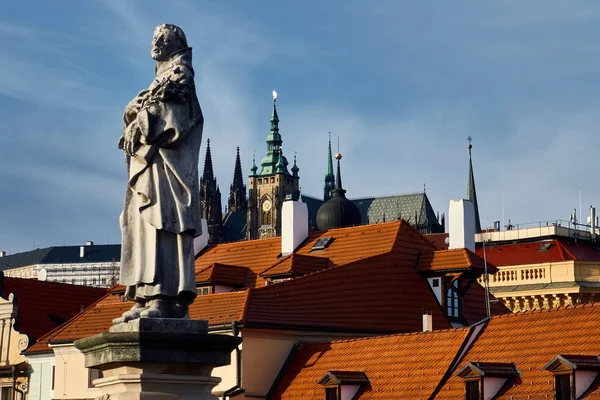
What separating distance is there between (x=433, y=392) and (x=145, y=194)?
2378 cm

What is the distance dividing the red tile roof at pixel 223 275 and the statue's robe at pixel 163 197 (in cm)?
3689

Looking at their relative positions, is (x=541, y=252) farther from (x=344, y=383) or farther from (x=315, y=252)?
(x=344, y=383)

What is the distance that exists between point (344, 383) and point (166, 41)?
25.5 meters

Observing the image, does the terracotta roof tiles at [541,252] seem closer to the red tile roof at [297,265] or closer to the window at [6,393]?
the red tile roof at [297,265]

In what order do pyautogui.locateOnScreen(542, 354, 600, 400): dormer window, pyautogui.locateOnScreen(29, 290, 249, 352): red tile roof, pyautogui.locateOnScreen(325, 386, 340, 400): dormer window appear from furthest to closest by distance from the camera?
1. pyautogui.locateOnScreen(29, 290, 249, 352): red tile roof
2. pyautogui.locateOnScreen(325, 386, 340, 400): dormer window
3. pyautogui.locateOnScreen(542, 354, 600, 400): dormer window

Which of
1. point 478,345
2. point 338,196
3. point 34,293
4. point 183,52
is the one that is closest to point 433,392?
point 478,345

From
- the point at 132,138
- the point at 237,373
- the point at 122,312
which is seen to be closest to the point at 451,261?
the point at 237,373

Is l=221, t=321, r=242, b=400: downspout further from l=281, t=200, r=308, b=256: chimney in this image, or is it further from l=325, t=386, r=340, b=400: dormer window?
l=281, t=200, r=308, b=256: chimney

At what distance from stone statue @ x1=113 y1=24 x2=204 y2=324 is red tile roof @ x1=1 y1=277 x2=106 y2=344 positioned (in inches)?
1839

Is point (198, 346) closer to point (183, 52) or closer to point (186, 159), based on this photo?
point (186, 159)

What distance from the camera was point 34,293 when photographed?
6181cm

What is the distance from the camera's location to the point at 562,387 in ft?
101


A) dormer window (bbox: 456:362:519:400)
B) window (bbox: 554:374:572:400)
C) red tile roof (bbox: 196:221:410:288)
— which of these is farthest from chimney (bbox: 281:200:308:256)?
window (bbox: 554:374:572:400)

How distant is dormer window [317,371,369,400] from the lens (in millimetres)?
37219
